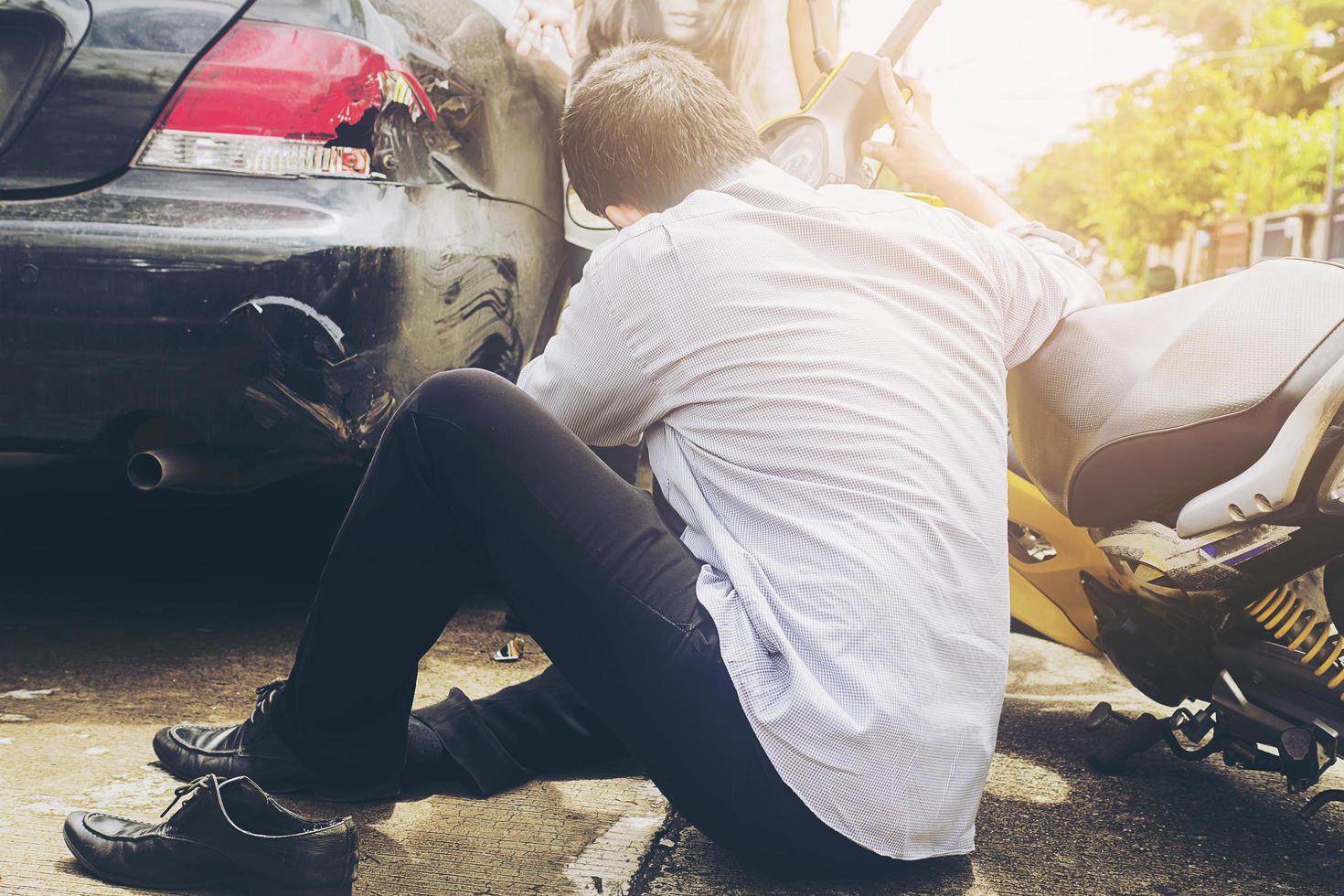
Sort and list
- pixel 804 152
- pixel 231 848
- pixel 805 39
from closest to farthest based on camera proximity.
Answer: pixel 231 848, pixel 804 152, pixel 805 39

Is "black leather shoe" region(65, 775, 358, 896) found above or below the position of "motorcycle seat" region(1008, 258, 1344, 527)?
below

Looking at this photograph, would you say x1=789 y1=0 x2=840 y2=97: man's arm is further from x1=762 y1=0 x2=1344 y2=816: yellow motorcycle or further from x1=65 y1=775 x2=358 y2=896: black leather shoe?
x1=65 y1=775 x2=358 y2=896: black leather shoe

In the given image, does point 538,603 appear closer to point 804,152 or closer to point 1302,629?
point 1302,629

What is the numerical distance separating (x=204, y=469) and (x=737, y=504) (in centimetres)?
113

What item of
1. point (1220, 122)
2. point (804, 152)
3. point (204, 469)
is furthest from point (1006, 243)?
point (1220, 122)

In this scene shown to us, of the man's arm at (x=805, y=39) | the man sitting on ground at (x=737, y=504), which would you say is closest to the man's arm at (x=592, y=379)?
the man sitting on ground at (x=737, y=504)

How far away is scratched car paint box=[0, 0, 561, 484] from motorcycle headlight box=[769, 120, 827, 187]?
2.75 feet

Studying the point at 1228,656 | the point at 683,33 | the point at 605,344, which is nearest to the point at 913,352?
the point at 605,344

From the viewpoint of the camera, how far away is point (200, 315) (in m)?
2.21

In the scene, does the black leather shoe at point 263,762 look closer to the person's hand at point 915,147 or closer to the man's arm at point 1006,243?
the man's arm at point 1006,243

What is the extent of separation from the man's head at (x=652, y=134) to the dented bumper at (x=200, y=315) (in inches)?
23.8

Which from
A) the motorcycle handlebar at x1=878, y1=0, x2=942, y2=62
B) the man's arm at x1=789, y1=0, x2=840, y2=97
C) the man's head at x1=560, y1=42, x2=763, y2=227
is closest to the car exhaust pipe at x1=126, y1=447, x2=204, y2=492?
the man's head at x1=560, y1=42, x2=763, y2=227

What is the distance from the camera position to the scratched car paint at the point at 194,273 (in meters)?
2.21

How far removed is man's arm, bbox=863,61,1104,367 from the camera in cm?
180
